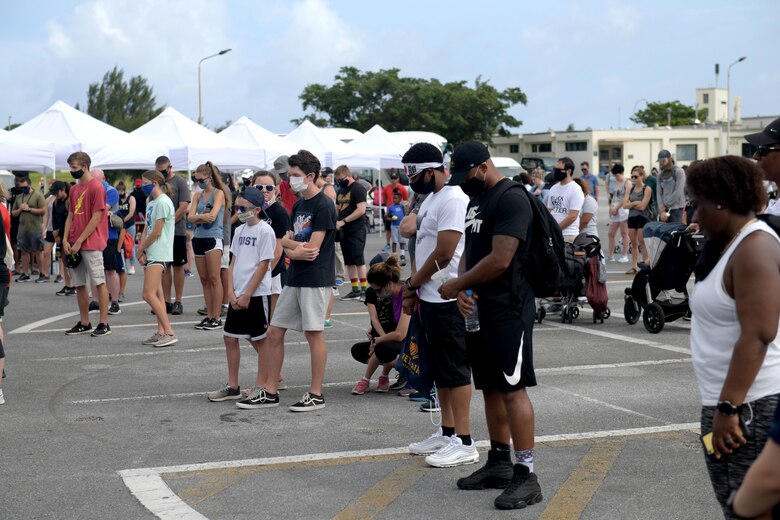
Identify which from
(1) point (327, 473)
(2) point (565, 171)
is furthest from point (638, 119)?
(1) point (327, 473)

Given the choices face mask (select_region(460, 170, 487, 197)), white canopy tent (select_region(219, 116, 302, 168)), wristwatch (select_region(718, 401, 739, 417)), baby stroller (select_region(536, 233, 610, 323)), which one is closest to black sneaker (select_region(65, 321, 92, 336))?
baby stroller (select_region(536, 233, 610, 323))

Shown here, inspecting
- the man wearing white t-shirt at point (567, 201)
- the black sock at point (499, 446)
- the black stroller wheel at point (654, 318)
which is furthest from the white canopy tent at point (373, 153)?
the black sock at point (499, 446)

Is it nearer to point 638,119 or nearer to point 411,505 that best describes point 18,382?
point 411,505

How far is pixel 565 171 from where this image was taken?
12.7 m

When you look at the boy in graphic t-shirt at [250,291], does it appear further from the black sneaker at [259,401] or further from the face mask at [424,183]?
the face mask at [424,183]

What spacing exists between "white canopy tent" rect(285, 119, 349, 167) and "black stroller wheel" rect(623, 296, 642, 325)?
1678 cm

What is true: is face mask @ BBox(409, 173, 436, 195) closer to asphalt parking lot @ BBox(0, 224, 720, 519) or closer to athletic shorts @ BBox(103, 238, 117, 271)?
asphalt parking lot @ BBox(0, 224, 720, 519)

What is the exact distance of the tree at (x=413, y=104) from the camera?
7294 centimetres

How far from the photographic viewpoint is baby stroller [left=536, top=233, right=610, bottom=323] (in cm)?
1160

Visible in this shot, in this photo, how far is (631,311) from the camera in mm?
12094

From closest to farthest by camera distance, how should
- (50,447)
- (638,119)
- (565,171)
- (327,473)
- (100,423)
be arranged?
(327,473)
(50,447)
(100,423)
(565,171)
(638,119)

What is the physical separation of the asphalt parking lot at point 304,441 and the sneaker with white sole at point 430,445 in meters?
0.08

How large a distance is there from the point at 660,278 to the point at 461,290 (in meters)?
5.89

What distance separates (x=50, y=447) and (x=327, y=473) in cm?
201
